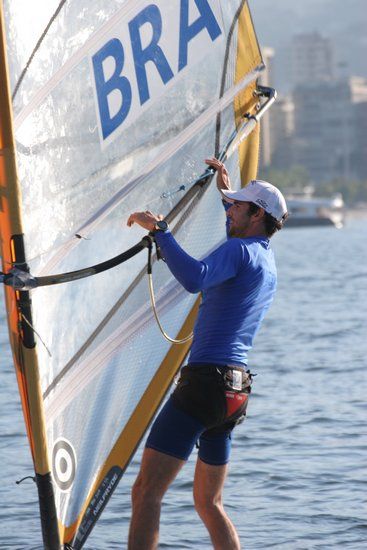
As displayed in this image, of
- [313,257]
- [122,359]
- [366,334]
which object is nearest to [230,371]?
[122,359]

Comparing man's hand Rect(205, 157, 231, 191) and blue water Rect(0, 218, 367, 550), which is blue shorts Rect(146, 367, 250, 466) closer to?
man's hand Rect(205, 157, 231, 191)

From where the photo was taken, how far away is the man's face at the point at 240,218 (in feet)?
16.0

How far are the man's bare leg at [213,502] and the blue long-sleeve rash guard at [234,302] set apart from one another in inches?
16.7

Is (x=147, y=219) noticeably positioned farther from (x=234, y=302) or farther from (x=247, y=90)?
(x=247, y=90)

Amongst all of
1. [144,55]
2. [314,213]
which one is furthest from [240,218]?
[314,213]

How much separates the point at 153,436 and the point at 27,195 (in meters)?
1.02

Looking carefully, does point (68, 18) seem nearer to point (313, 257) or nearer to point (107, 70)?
point (107, 70)

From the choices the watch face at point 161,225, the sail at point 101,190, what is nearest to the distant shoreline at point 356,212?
the sail at point 101,190

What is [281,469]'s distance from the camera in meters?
9.34

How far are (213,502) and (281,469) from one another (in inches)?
175

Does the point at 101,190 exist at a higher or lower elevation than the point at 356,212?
higher

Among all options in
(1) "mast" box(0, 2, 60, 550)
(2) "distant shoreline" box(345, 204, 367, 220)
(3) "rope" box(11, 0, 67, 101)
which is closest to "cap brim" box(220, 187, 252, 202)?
(1) "mast" box(0, 2, 60, 550)

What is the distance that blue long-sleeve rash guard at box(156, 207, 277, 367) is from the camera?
4.73 meters

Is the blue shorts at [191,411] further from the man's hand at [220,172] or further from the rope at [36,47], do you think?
the rope at [36,47]
